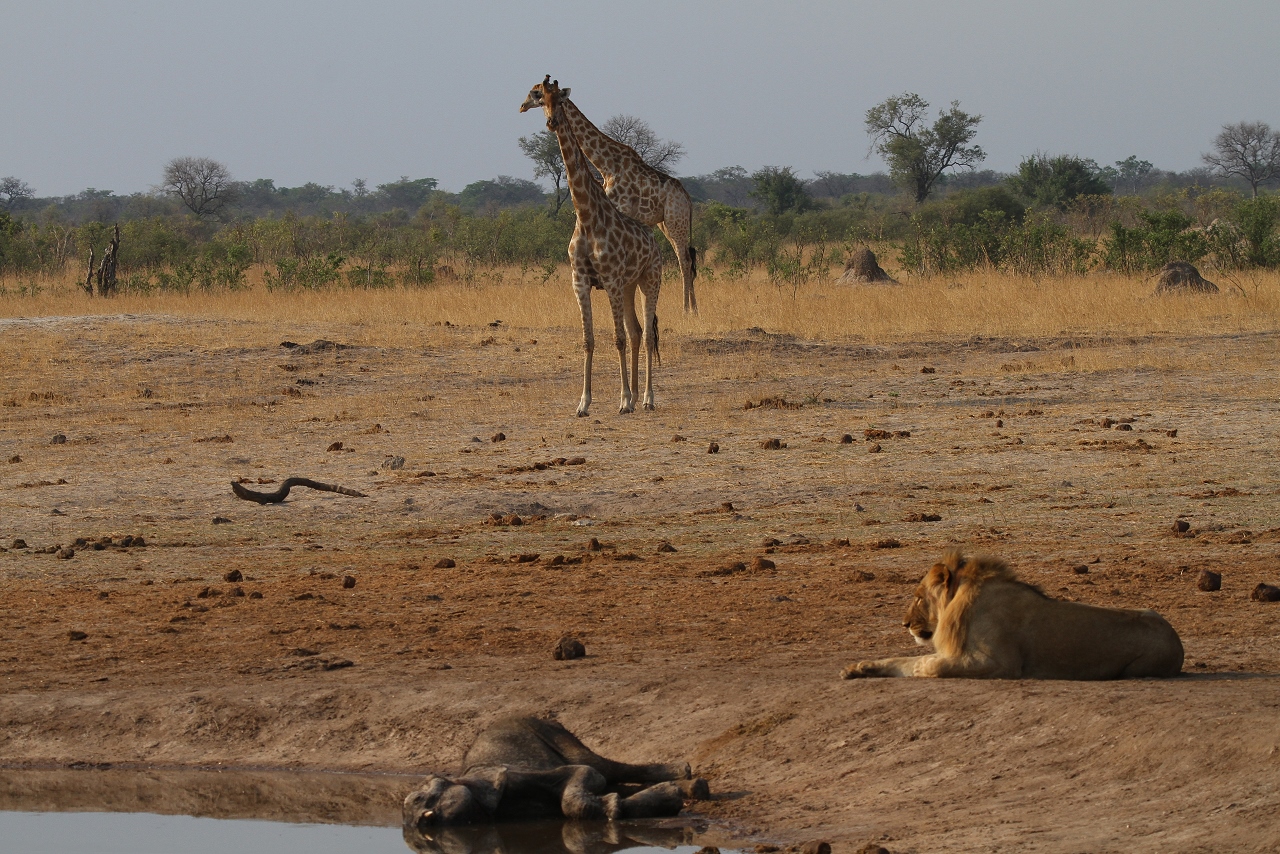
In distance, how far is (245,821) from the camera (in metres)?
5.26

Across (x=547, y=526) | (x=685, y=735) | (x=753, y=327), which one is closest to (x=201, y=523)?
(x=547, y=526)

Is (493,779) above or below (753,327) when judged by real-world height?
below

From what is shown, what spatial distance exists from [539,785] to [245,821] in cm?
107

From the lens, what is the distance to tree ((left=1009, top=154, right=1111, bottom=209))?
45812 mm

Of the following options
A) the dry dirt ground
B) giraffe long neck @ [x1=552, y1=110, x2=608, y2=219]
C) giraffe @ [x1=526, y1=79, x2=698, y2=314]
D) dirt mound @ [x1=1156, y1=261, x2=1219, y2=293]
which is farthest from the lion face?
dirt mound @ [x1=1156, y1=261, x2=1219, y2=293]

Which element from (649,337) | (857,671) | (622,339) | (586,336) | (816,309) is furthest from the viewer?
(816,309)

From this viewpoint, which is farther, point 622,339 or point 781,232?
point 781,232

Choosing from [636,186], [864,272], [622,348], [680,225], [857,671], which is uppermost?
[636,186]

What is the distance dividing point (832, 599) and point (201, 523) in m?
4.43

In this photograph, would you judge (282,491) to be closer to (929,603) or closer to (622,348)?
(622,348)

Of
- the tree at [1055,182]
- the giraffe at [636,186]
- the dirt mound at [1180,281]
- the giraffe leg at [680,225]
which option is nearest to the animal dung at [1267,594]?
the giraffe at [636,186]

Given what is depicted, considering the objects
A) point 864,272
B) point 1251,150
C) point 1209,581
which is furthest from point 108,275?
point 1251,150

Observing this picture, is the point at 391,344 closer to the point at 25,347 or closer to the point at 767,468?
the point at 25,347

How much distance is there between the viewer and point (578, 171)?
1380cm
